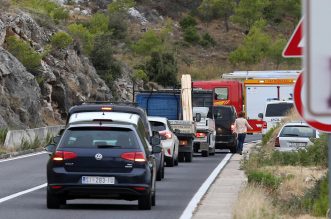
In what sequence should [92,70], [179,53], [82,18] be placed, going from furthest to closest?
[179,53] < [82,18] < [92,70]

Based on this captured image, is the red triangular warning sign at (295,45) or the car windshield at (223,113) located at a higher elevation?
the red triangular warning sign at (295,45)

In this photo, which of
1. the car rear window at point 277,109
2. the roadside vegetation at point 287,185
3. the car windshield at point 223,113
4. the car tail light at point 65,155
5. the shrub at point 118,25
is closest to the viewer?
the roadside vegetation at point 287,185

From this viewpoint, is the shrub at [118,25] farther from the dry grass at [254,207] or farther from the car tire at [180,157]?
the dry grass at [254,207]

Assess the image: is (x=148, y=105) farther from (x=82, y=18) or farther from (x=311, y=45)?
(x=82, y=18)

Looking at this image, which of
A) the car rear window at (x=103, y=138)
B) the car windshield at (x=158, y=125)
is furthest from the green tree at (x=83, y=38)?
the car rear window at (x=103, y=138)

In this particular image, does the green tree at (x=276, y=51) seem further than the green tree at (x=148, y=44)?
Yes

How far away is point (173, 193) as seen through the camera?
21.9m

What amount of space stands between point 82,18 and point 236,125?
161ft

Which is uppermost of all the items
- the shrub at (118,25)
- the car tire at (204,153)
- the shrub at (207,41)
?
the shrub at (118,25)

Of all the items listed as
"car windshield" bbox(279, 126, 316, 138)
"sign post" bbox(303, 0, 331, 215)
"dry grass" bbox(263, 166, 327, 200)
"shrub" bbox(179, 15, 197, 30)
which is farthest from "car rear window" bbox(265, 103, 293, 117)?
"shrub" bbox(179, 15, 197, 30)

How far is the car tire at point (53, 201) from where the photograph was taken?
17734 millimetres

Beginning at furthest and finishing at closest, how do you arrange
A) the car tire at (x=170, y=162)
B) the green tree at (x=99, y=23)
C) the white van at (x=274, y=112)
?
the green tree at (x=99, y=23) < the white van at (x=274, y=112) < the car tire at (x=170, y=162)

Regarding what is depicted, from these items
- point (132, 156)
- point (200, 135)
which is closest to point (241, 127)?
point (200, 135)

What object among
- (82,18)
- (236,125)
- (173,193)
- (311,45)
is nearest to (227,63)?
(82,18)
